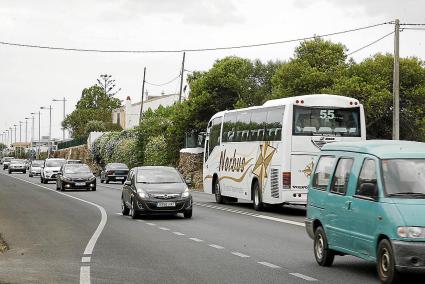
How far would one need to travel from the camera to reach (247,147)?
31.1 m

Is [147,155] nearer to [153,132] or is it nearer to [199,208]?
[153,132]

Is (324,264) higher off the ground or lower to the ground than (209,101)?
lower

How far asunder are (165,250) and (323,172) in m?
4.01

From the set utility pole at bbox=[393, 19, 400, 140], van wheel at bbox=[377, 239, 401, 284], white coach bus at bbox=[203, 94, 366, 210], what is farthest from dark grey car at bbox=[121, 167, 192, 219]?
van wheel at bbox=[377, 239, 401, 284]

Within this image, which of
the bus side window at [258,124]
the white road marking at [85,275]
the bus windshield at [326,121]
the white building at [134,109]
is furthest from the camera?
the white building at [134,109]

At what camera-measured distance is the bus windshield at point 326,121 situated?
26.8m

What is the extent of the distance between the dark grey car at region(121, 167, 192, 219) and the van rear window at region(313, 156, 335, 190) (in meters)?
11.2

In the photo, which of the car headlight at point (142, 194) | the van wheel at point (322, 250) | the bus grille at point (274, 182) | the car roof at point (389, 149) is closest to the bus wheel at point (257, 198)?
the bus grille at point (274, 182)

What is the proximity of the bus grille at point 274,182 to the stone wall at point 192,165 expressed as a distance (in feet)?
101

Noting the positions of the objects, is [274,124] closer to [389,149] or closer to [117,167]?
[389,149]

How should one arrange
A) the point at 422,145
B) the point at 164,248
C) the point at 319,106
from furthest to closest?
1. the point at 319,106
2. the point at 164,248
3. the point at 422,145

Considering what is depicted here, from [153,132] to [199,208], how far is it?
146 feet

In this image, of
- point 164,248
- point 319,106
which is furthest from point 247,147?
point 164,248

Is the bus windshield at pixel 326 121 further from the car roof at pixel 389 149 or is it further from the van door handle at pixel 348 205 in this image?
the van door handle at pixel 348 205
